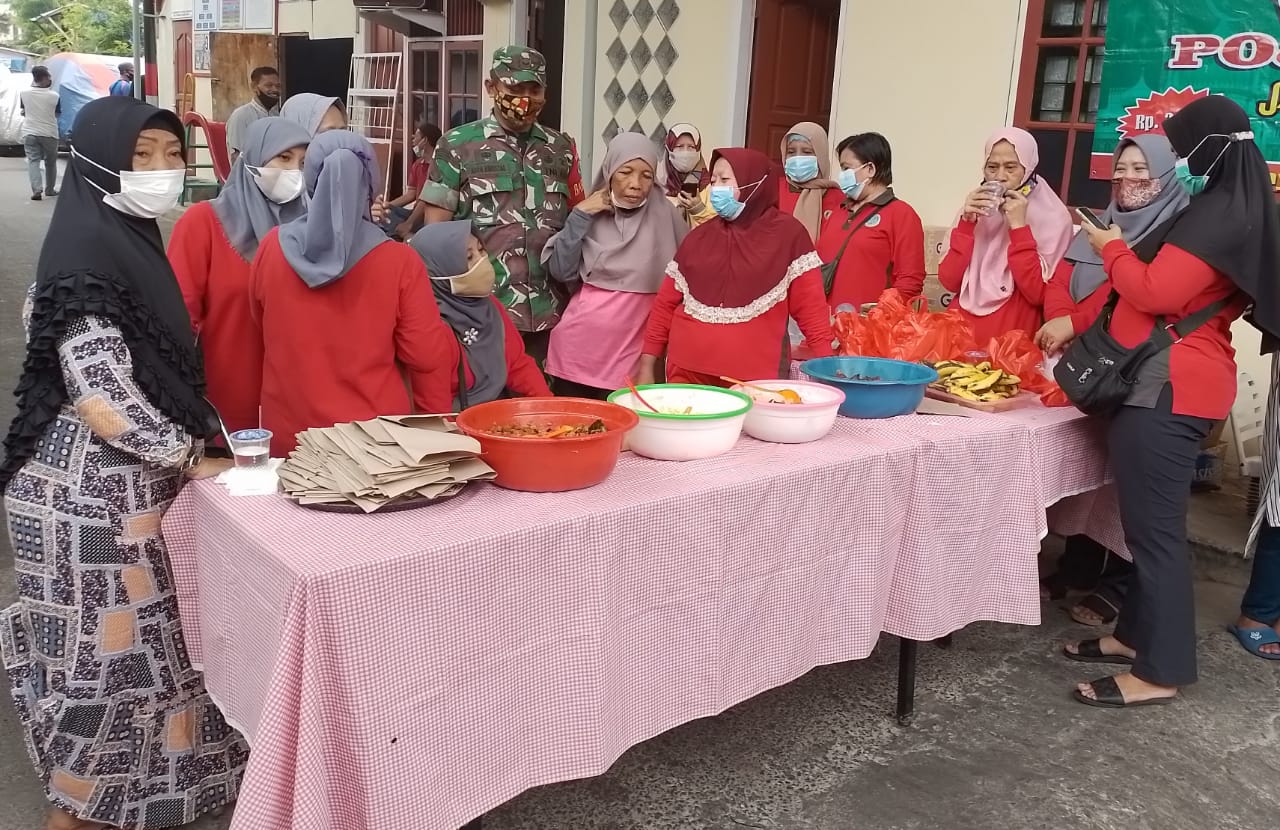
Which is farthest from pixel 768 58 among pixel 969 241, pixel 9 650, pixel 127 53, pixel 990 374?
pixel 127 53

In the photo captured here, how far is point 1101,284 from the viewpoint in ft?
10.9

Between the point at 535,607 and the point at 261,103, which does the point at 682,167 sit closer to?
the point at 535,607

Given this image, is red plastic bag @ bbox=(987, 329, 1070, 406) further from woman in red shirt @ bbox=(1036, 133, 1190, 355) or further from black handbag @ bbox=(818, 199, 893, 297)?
black handbag @ bbox=(818, 199, 893, 297)

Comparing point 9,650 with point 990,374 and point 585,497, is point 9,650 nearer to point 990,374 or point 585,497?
point 585,497

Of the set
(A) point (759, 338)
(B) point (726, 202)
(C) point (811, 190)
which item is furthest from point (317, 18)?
(A) point (759, 338)

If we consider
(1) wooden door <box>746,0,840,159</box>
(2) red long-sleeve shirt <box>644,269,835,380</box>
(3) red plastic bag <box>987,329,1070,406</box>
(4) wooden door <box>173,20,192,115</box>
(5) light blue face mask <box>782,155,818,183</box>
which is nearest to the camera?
(3) red plastic bag <box>987,329,1070,406</box>

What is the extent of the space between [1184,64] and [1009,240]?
82.5 inches

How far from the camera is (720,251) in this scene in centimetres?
324

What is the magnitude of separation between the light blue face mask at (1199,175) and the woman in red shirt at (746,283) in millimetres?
1038

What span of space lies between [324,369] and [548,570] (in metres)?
0.79

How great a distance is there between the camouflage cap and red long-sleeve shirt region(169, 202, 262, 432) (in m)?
1.31

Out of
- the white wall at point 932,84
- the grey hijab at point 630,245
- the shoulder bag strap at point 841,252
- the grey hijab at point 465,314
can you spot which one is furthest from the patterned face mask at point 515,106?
the white wall at point 932,84

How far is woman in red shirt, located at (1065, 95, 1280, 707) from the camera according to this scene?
260cm

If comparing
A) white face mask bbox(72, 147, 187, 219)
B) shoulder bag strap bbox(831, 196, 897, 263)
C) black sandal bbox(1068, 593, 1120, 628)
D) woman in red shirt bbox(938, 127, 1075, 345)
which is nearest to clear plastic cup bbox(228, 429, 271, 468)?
white face mask bbox(72, 147, 187, 219)
